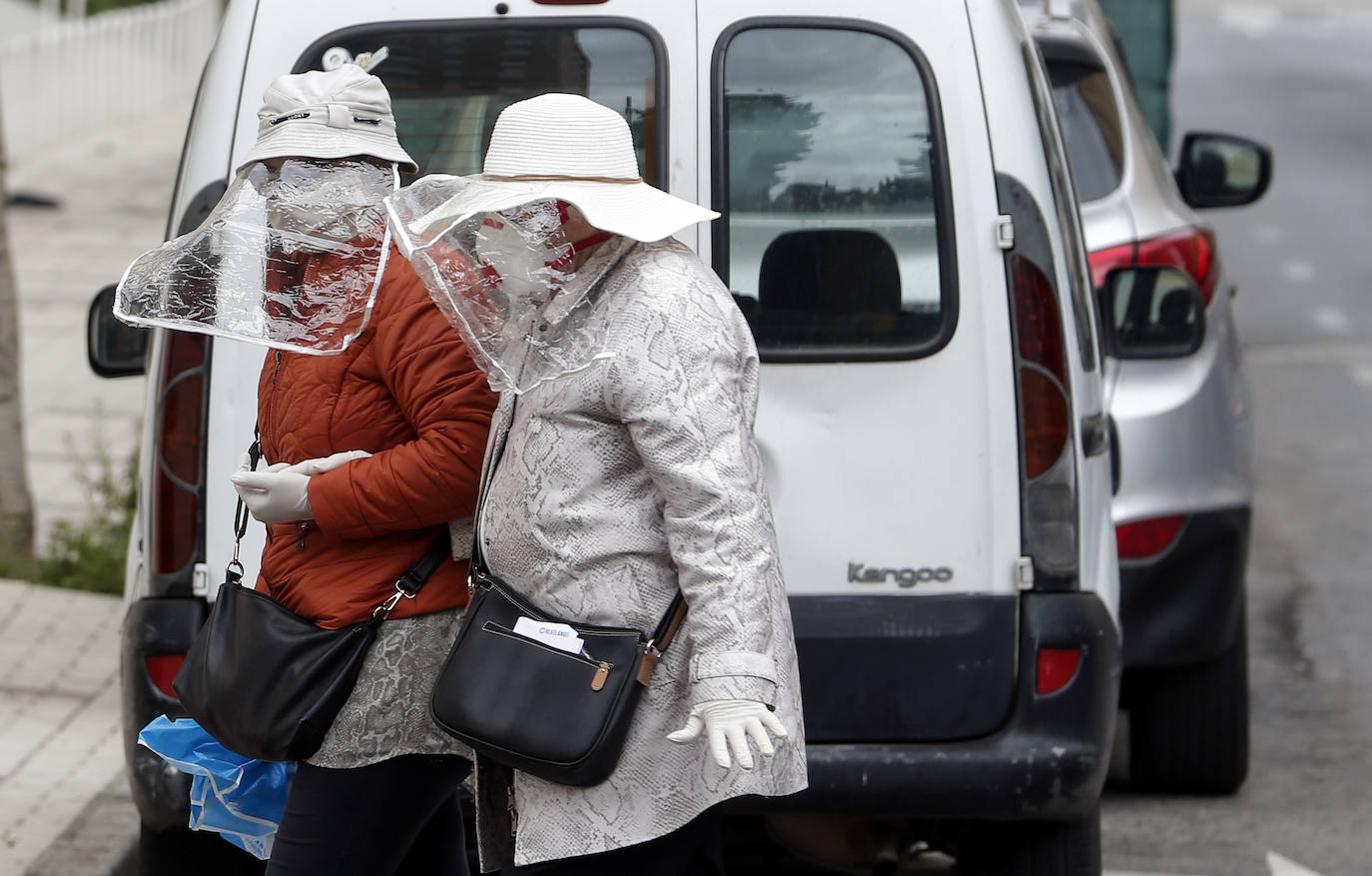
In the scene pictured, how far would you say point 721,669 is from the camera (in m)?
2.67

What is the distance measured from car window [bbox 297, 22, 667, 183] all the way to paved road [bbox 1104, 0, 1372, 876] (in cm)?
245

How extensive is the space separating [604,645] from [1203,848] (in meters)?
2.89

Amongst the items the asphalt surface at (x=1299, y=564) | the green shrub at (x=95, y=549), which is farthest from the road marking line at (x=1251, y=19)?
the green shrub at (x=95, y=549)

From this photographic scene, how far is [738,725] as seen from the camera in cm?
265

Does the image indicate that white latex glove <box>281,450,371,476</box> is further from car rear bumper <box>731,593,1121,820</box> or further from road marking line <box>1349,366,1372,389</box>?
road marking line <box>1349,366,1372,389</box>

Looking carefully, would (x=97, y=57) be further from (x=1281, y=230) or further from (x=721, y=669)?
(x=721, y=669)

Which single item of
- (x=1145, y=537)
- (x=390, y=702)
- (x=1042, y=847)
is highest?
(x=390, y=702)

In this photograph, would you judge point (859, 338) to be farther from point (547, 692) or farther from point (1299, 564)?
point (1299, 564)

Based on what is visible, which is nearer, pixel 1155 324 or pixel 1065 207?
pixel 1065 207

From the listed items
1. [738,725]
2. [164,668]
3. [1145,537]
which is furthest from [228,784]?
[1145,537]

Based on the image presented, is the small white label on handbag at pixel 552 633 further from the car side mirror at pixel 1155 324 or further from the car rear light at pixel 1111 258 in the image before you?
the car rear light at pixel 1111 258

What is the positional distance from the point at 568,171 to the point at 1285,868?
310 cm

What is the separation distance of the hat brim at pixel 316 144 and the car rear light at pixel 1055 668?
1578 mm

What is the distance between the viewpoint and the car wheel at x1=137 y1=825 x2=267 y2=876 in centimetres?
406
